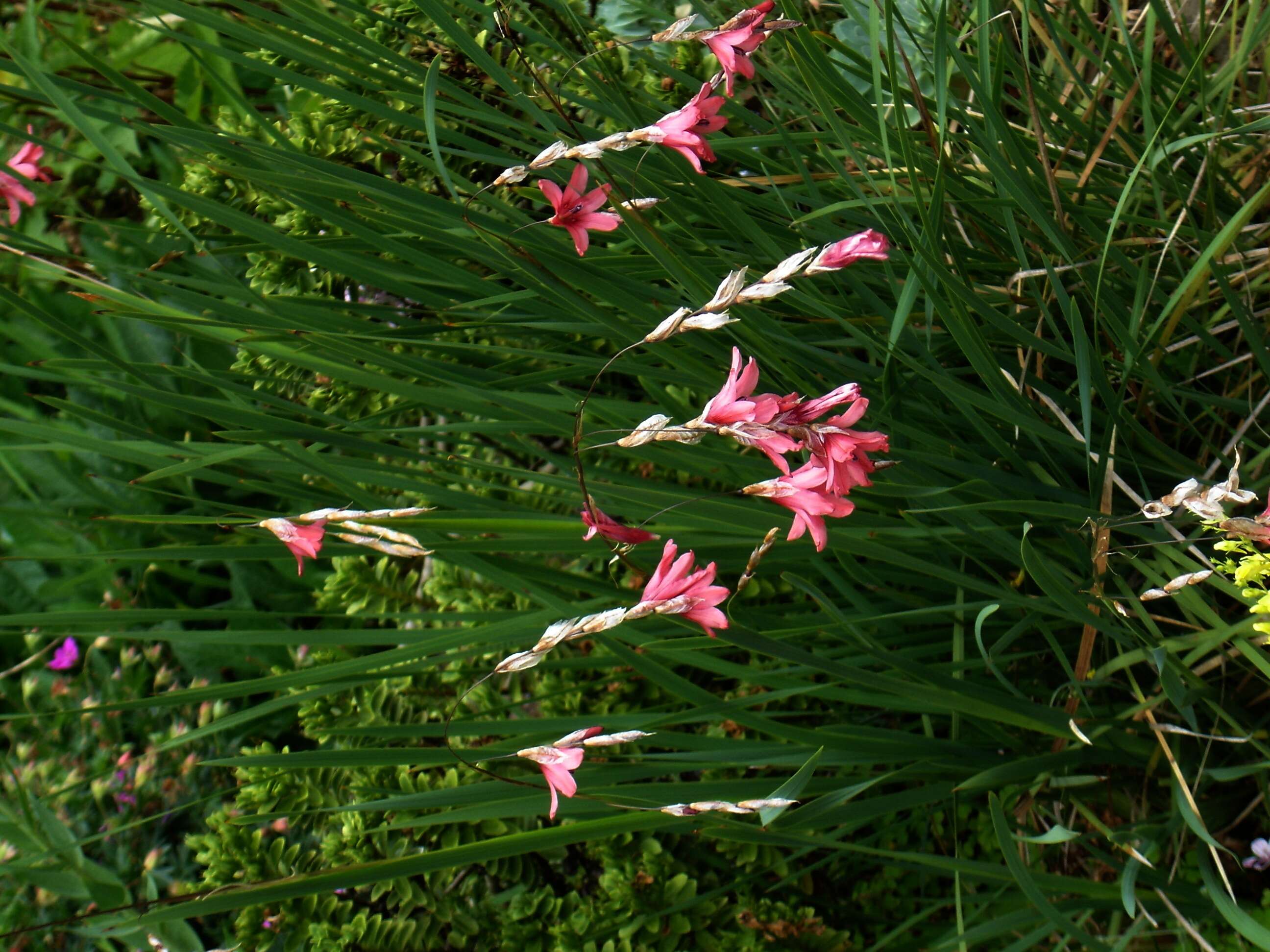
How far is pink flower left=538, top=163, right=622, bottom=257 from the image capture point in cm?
85

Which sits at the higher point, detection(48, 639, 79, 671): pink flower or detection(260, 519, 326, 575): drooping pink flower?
detection(260, 519, 326, 575): drooping pink flower

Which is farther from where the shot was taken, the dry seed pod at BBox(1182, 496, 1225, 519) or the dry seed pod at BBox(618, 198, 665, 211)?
the dry seed pod at BBox(618, 198, 665, 211)

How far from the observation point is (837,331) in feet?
3.88

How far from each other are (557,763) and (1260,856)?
803 millimetres

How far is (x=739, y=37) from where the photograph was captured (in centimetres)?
82

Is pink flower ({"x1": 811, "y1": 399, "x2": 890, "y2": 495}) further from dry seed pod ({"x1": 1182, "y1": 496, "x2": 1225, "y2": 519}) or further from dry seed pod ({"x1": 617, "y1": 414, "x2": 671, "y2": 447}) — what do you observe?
dry seed pod ({"x1": 1182, "y1": 496, "x2": 1225, "y2": 519})

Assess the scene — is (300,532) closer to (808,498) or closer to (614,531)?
(614,531)

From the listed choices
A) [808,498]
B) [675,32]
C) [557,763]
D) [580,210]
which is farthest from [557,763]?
[675,32]

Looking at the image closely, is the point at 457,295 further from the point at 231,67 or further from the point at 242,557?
the point at 231,67

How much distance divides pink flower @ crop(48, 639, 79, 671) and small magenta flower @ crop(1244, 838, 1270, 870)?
2024 millimetres

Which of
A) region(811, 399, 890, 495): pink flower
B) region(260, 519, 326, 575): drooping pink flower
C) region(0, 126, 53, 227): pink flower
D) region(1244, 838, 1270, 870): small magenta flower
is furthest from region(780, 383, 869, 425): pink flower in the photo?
region(0, 126, 53, 227): pink flower

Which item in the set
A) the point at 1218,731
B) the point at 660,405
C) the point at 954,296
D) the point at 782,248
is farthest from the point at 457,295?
the point at 1218,731

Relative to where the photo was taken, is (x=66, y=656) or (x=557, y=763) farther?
(x=66, y=656)

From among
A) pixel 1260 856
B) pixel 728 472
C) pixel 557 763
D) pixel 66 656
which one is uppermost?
pixel 557 763
